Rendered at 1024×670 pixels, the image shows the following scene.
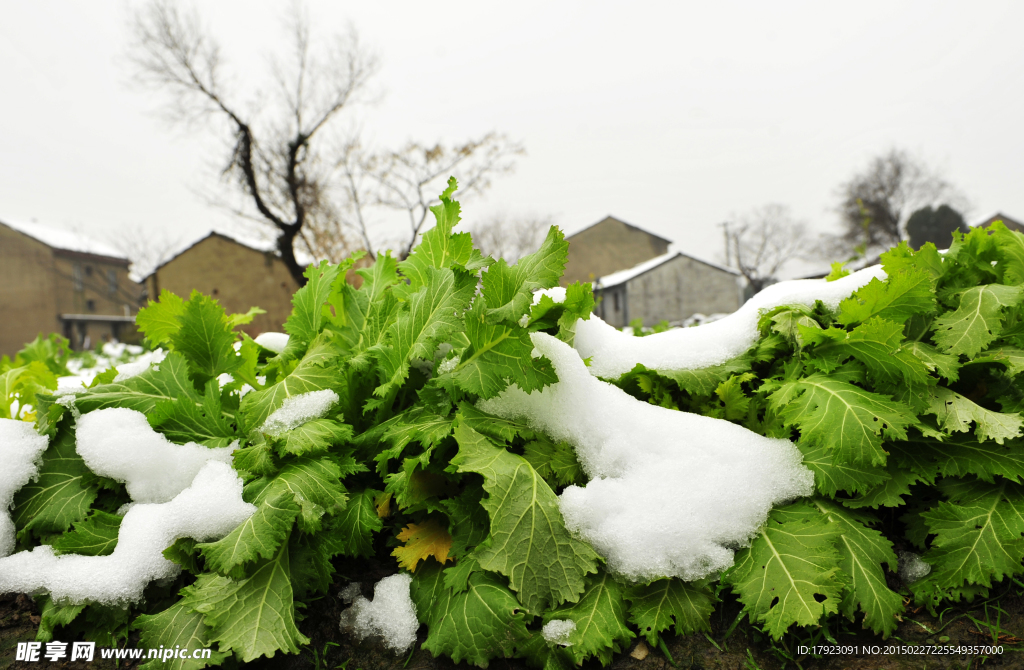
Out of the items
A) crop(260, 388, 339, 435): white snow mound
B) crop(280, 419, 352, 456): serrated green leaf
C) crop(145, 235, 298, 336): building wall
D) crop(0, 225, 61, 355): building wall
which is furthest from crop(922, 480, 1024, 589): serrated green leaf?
crop(0, 225, 61, 355): building wall

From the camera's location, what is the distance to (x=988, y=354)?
176 centimetres

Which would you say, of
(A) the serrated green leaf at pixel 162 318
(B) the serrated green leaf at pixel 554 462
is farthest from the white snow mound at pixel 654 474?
(A) the serrated green leaf at pixel 162 318

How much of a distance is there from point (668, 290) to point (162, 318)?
3294 centimetres

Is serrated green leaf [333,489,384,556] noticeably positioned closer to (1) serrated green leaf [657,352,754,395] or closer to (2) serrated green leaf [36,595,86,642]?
(2) serrated green leaf [36,595,86,642]

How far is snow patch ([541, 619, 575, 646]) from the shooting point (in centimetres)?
142

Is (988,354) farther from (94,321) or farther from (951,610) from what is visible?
(94,321)

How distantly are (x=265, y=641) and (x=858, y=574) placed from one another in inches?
61.6

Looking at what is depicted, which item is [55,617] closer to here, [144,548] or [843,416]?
[144,548]

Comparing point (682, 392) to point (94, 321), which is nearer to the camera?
point (682, 392)

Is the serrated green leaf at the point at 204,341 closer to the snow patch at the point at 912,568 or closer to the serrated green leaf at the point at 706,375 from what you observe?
the serrated green leaf at the point at 706,375

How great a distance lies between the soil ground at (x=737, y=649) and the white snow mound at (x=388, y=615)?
0.03 metres

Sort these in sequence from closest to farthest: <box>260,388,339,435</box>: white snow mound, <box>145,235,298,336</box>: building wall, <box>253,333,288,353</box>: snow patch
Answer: <box>260,388,339,435</box>: white snow mound
<box>253,333,288,353</box>: snow patch
<box>145,235,298,336</box>: building wall

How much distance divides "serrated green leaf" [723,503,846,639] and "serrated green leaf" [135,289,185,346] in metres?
2.04

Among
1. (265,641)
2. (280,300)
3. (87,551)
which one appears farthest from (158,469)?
(280,300)
